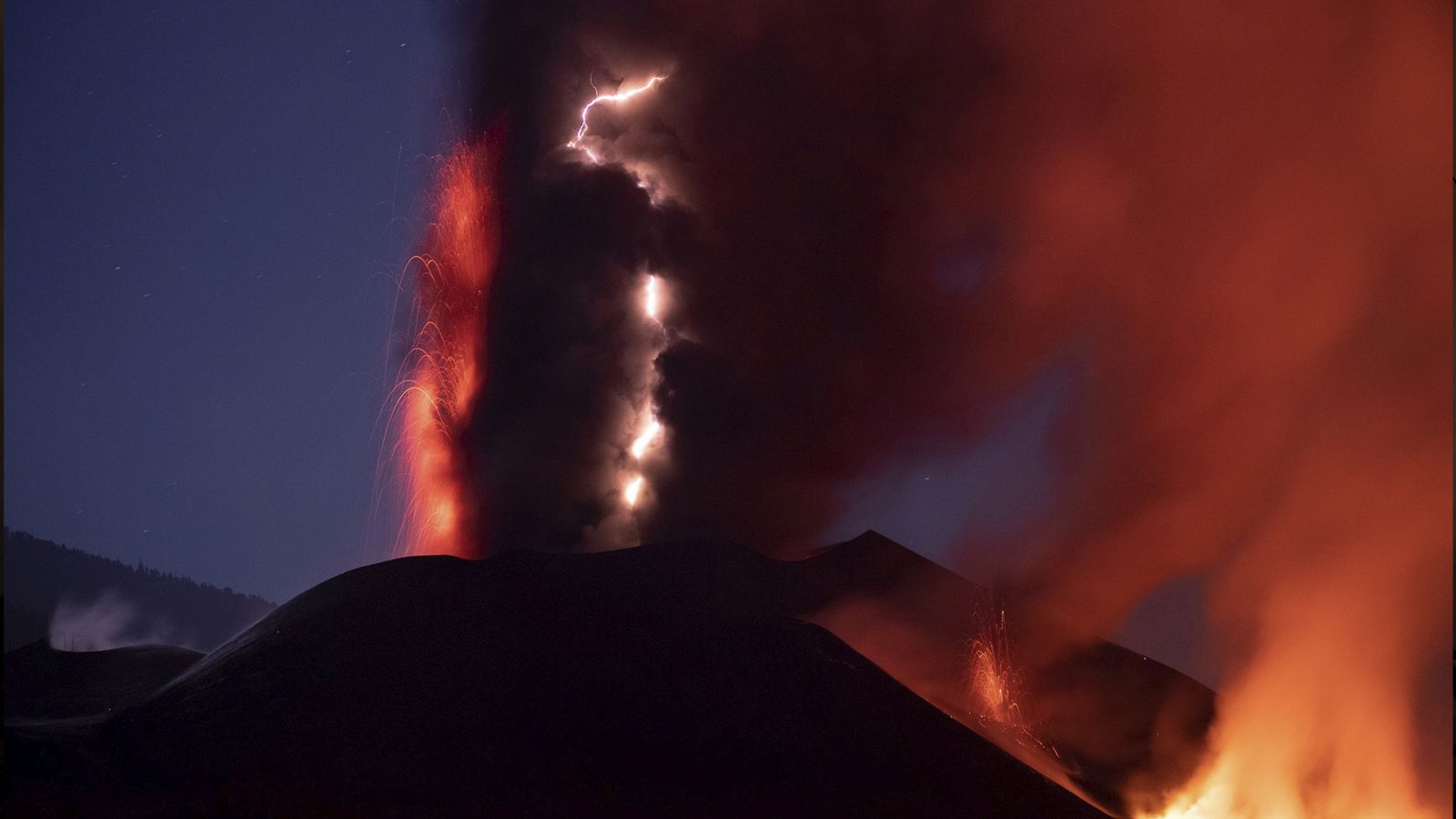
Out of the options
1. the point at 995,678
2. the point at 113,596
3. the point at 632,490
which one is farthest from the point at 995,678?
the point at 113,596

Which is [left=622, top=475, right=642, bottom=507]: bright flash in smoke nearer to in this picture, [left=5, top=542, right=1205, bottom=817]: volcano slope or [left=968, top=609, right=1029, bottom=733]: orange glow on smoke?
[left=5, top=542, right=1205, bottom=817]: volcano slope

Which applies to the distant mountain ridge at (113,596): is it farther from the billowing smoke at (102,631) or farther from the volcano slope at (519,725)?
the volcano slope at (519,725)

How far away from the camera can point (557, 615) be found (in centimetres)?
3100

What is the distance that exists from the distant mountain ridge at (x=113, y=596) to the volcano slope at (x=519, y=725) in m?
71.4

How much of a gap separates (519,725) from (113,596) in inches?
5526

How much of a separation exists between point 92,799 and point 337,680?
7.04 meters

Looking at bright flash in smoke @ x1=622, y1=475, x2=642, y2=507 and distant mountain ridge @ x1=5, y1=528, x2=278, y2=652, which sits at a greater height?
distant mountain ridge @ x1=5, y1=528, x2=278, y2=652

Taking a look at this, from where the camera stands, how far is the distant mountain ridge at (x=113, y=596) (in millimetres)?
101438

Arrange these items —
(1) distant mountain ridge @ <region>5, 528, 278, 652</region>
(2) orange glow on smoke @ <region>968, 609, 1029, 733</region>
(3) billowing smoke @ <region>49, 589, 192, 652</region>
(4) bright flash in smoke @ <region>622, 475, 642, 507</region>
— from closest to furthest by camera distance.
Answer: (2) orange glow on smoke @ <region>968, 609, 1029, 733</region>
(4) bright flash in smoke @ <region>622, 475, 642, 507</region>
(3) billowing smoke @ <region>49, 589, 192, 652</region>
(1) distant mountain ridge @ <region>5, 528, 278, 652</region>

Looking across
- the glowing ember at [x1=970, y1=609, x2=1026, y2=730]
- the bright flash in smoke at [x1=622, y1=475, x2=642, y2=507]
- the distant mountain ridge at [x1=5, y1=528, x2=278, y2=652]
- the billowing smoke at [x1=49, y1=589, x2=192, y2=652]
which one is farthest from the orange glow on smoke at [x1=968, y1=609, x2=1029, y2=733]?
the distant mountain ridge at [x1=5, y1=528, x2=278, y2=652]

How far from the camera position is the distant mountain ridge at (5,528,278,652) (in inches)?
3994

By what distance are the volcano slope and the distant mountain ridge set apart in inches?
2811

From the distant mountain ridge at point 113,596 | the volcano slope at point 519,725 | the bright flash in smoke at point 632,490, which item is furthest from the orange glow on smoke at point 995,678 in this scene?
the distant mountain ridge at point 113,596

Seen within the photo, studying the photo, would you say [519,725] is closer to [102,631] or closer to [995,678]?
[995,678]
